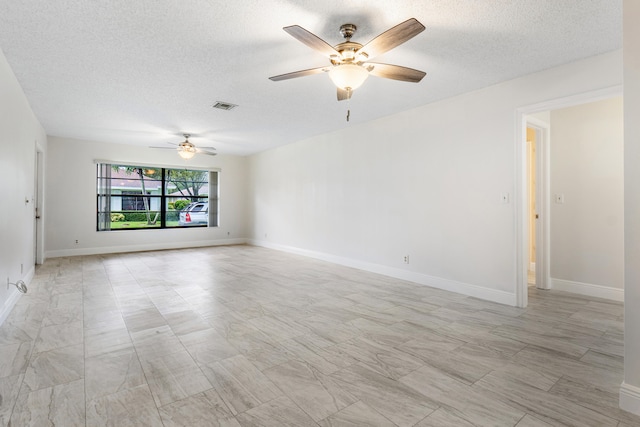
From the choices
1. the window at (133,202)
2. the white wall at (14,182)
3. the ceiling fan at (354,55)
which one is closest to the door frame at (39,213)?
the white wall at (14,182)

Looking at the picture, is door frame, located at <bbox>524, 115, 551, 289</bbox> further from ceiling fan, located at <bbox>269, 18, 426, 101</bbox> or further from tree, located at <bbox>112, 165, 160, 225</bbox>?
tree, located at <bbox>112, 165, 160, 225</bbox>

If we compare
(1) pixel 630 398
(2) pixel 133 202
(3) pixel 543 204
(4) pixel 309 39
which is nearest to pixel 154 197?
(2) pixel 133 202

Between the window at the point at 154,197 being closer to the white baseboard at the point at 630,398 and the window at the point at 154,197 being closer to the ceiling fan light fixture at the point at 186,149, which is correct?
the ceiling fan light fixture at the point at 186,149

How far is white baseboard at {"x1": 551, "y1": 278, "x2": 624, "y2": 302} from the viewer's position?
3652 mm

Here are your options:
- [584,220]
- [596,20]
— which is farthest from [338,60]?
[584,220]

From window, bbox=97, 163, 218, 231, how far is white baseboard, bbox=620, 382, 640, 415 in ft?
27.3

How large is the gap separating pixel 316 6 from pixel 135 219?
711 centimetres

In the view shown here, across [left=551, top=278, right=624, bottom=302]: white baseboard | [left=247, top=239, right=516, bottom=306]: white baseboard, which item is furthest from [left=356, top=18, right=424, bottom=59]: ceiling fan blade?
[left=551, top=278, right=624, bottom=302]: white baseboard

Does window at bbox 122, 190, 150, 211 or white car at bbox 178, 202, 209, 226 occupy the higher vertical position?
window at bbox 122, 190, 150, 211

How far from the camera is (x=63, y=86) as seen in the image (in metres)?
3.69

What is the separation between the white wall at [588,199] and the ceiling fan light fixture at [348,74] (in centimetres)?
319

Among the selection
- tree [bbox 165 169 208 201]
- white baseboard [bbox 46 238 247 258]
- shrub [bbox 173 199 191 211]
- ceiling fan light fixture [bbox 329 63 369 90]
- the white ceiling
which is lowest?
white baseboard [bbox 46 238 247 258]

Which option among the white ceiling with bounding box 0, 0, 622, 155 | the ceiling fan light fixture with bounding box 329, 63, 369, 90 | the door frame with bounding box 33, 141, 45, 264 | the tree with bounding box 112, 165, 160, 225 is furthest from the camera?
the tree with bounding box 112, 165, 160, 225

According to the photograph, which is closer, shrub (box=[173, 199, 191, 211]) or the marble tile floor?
the marble tile floor
